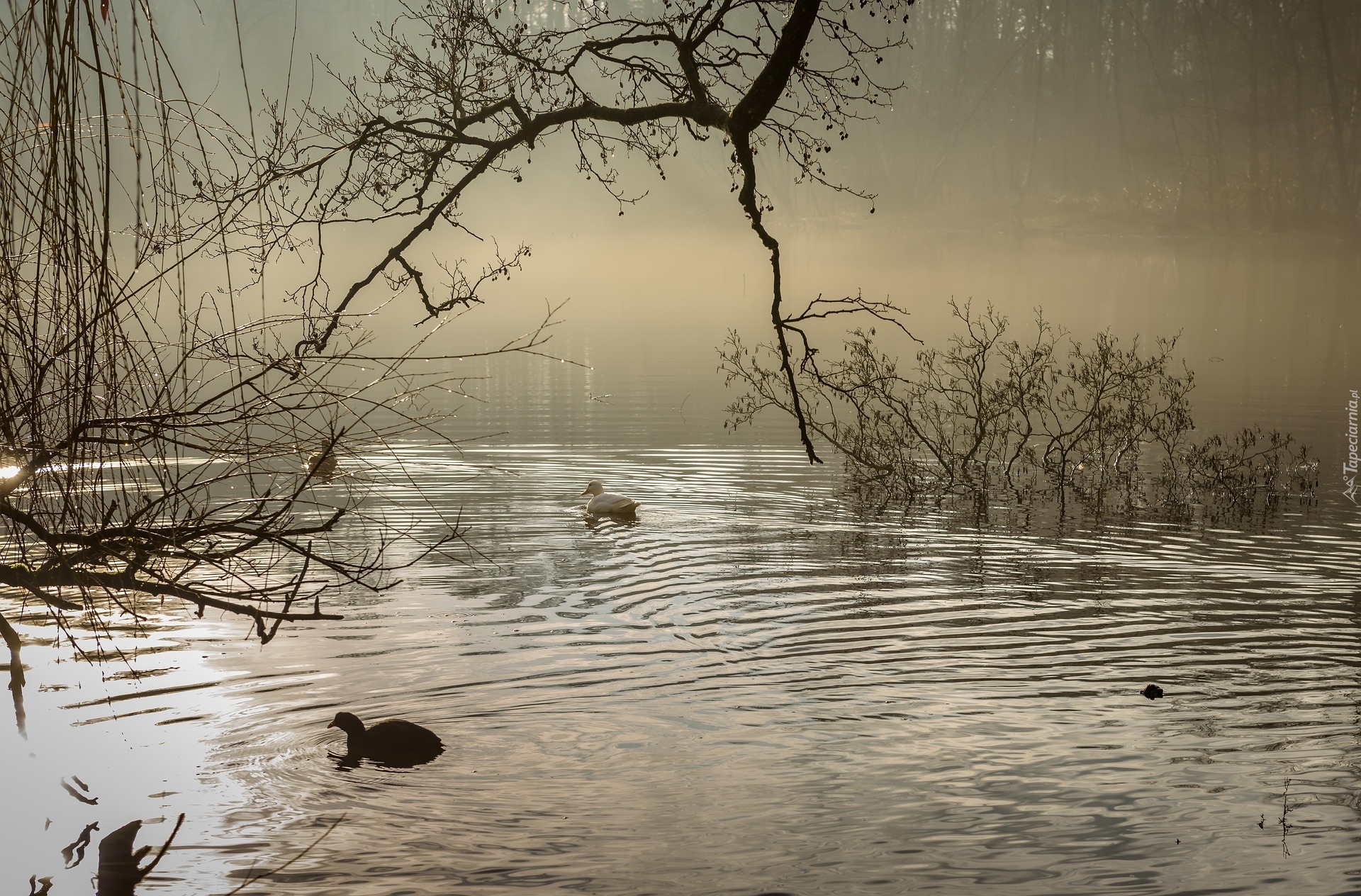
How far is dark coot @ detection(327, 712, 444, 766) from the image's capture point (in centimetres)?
927

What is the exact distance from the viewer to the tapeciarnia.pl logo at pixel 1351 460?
19844 millimetres

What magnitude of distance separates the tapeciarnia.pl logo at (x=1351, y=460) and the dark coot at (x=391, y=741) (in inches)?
575

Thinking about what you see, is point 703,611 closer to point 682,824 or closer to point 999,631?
point 999,631

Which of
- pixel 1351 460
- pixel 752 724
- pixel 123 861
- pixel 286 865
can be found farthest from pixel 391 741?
pixel 1351 460

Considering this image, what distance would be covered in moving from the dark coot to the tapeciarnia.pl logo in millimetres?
14616

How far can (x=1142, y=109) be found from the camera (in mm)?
76125

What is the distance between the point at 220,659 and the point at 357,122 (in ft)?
15.7

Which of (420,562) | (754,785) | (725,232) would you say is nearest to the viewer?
(754,785)

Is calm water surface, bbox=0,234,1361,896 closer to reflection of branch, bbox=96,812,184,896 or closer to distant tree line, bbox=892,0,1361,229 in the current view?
reflection of branch, bbox=96,812,184,896

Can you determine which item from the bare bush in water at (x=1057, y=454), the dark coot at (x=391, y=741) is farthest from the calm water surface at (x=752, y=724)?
the bare bush in water at (x=1057, y=454)

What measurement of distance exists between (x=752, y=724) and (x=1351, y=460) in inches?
635

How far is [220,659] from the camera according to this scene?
458 inches

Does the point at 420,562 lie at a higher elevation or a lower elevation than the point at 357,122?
lower

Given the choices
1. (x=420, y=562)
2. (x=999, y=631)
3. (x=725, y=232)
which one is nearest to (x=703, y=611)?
(x=999, y=631)
